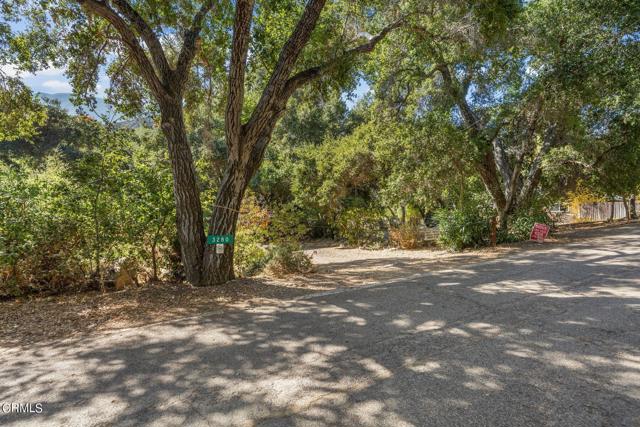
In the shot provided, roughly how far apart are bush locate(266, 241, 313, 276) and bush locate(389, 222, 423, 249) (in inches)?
230

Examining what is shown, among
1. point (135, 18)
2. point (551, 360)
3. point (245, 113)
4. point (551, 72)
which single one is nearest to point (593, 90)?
point (551, 72)

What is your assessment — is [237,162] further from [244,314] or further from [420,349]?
[420,349]

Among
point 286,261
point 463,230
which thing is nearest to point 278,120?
point 286,261

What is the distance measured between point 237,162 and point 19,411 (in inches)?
156

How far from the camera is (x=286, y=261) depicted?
693cm

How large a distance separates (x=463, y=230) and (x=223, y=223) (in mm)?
7290

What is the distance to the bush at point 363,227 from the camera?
13.8m

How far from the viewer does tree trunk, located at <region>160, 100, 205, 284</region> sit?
17.7 feet

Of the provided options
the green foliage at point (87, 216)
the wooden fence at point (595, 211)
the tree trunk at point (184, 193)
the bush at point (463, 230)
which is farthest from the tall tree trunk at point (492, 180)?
the wooden fence at point (595, 211)

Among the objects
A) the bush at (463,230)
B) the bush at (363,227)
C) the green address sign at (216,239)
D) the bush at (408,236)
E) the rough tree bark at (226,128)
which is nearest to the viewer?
the rough tree bark at (226,128)

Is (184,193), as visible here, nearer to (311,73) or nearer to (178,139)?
(178,139)

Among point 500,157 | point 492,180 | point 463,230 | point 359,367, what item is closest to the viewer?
point 359,367

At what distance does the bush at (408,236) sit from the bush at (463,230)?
5.28 ft

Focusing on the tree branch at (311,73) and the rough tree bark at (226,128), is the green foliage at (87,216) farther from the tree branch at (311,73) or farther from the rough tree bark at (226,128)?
the tree branch at (311,73)
